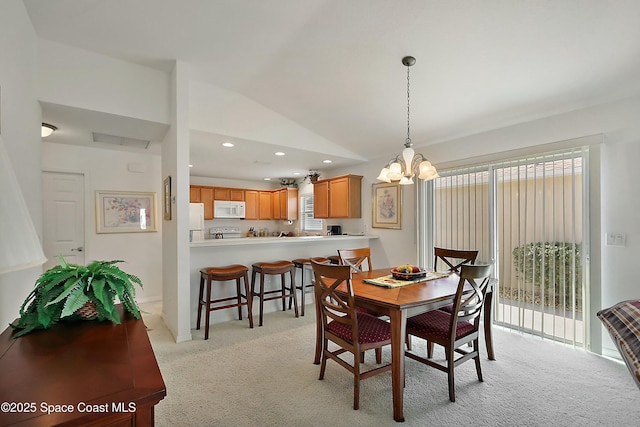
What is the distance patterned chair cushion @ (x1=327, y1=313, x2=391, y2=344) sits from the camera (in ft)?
6.89

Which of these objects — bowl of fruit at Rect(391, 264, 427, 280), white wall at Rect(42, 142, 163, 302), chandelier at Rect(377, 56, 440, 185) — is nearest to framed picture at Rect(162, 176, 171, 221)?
white wall at Rect(42, 142, 163, 302)

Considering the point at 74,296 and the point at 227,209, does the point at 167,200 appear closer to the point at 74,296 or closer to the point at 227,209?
the point at 74,296

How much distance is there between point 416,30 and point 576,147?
1943 millimetres

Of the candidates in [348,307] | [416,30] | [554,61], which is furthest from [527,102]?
[348,307]

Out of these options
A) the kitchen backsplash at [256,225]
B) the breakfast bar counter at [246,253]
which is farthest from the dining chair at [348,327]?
the kitchen backsplash at [256,225]

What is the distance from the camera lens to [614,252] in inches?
105

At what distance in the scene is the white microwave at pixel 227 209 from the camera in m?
6.57

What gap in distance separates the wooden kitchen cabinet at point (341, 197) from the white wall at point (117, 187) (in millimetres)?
2765

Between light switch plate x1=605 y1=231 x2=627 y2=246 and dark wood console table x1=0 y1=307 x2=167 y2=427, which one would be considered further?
light switch plate x1=605 y1=231 x2=627 y2=246

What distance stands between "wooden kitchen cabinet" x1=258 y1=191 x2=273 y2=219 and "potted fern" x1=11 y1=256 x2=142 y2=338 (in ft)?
19.4

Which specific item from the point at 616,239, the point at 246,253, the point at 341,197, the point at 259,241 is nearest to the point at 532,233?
the point at 616,239

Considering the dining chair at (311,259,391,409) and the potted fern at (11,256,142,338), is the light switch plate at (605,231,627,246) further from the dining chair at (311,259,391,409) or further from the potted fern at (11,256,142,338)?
the potted fern at (11,256,142,338)

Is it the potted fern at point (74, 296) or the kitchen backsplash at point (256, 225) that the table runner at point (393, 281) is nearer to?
the potted fern at point (74, 296)

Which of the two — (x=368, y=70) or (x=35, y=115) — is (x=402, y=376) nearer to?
(x=368, y=70)
